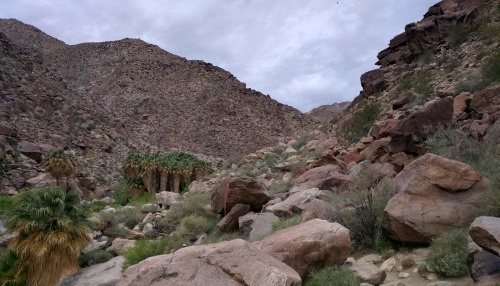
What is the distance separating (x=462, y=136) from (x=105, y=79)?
205 ft

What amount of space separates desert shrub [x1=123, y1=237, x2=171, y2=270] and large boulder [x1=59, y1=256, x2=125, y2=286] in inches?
16.4

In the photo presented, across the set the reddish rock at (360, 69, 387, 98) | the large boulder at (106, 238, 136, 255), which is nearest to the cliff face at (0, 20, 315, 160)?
the reddish rock at (360, 69, 387, 98)

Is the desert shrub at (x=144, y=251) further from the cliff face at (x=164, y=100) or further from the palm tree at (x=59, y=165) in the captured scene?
the cliff face at (x=164, y=100)

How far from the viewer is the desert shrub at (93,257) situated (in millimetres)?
14555

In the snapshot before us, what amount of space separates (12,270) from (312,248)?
9.41 metres

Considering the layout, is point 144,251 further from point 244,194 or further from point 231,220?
point 244,194

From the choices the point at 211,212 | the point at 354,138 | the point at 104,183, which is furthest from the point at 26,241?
the point at 104,183

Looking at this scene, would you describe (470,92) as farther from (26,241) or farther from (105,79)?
(105,79)

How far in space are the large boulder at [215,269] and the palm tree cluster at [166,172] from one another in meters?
23.0

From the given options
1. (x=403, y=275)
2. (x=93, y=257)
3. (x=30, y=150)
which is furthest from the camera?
(x=30, y=150)

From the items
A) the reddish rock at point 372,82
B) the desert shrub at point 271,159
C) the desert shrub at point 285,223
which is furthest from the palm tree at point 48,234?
the reddish rock at point 372,82

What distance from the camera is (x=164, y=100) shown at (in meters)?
63.1

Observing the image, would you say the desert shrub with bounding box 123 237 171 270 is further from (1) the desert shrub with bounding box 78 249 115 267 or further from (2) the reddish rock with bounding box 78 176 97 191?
(2) the reddish rock with bounding box 78 176 97 191

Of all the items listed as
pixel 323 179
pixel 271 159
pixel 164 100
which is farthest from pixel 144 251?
pixel 164 100
